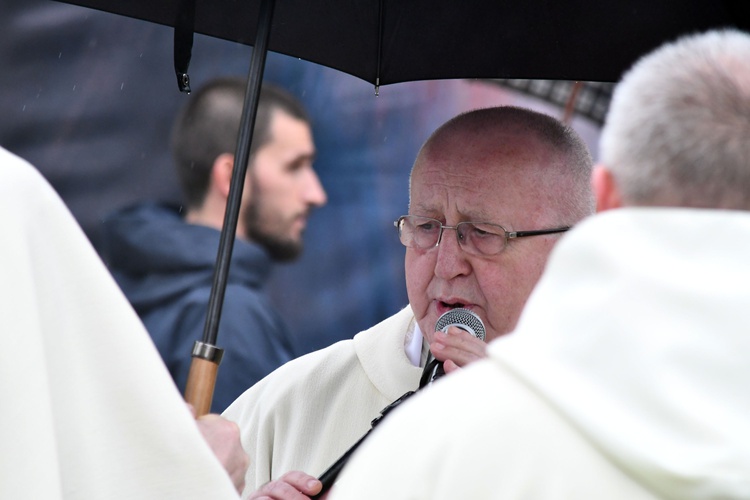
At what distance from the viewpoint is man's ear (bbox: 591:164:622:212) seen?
175 cm

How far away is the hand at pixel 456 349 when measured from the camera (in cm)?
322

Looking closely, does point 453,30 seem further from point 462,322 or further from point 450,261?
point 462,322

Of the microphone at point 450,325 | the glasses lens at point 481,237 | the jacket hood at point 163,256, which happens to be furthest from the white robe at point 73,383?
the jacket hood at point 163,256

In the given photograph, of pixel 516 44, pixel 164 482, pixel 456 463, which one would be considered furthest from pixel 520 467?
pixel 516 44

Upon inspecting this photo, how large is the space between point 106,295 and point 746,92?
121 centimetres

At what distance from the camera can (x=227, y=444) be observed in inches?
106

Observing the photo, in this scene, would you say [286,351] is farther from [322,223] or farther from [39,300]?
[39,300]

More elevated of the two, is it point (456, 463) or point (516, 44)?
point (516, 44)

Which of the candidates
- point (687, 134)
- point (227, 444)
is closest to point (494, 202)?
point (227, 444)

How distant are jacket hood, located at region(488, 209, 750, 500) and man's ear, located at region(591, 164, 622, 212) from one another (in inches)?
3.3

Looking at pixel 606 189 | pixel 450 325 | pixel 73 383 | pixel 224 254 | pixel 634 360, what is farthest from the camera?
pixel 450 325

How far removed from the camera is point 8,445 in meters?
2.12

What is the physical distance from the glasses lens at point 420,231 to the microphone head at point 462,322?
0.35 m

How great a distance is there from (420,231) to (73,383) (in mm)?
1831
